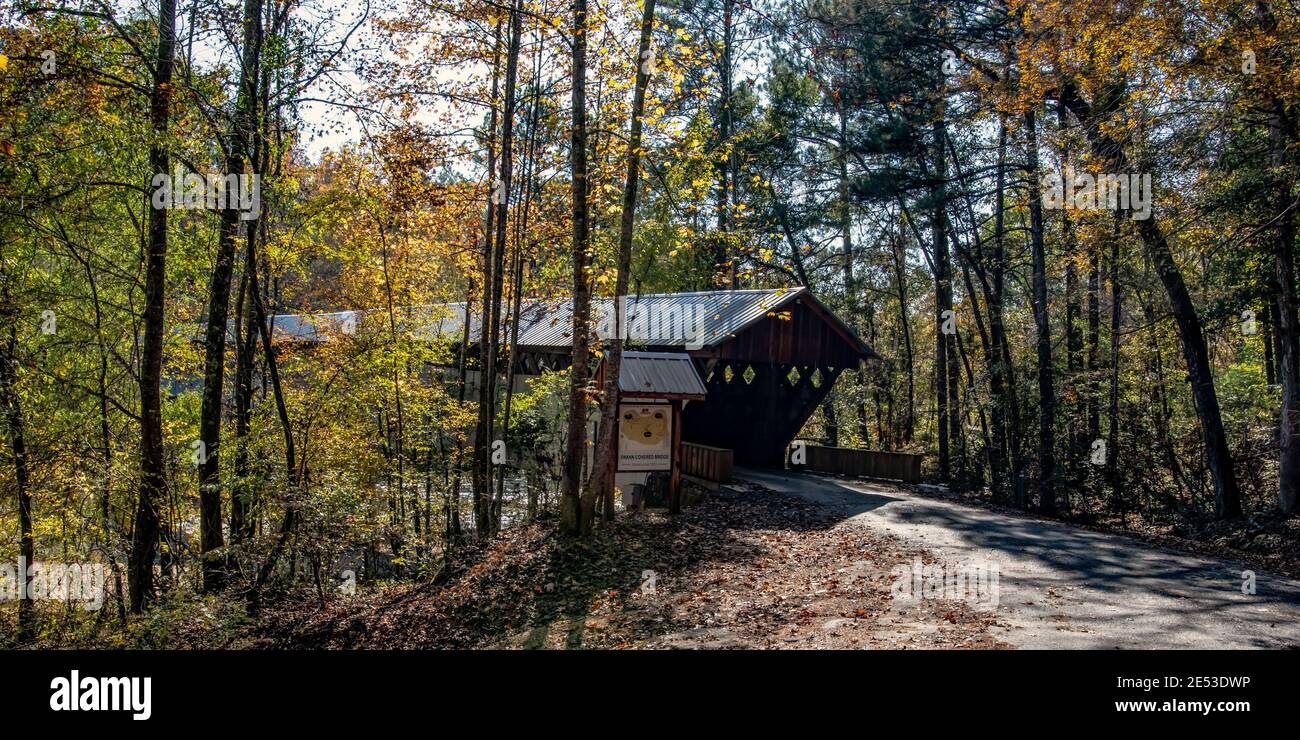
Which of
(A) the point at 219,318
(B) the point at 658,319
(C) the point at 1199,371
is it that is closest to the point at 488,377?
(A) the point at 219,318

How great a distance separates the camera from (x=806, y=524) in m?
13.8

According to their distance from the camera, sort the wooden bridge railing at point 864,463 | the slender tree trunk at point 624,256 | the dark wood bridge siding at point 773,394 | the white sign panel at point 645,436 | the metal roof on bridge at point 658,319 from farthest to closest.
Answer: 1. the dark wood bridge siding at point 773,394
2. the wooden bridge railing at point 864,463
3. the metal roof on bridge at point 658,319
4. the white sign panel at point 645,436
5. the slender tree trunk at point 624,256

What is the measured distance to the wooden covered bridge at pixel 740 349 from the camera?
19.3 m

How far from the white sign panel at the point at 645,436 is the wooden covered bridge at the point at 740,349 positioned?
5484mm

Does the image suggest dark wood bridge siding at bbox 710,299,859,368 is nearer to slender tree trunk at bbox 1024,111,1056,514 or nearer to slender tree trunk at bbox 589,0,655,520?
slender tree trunk at bbox 1024,111,1056,514

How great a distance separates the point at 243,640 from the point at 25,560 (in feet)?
9.96

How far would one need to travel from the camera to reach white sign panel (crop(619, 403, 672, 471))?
12.7 meters

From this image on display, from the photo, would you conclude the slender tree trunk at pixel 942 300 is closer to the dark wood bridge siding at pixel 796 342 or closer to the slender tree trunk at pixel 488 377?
the dark wood bridge siding at pixel 796 342

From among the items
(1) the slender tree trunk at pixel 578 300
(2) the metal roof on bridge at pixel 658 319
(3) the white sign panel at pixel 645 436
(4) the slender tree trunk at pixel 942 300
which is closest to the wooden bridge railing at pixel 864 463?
(4) the slender tree trunk at pixel 942 300

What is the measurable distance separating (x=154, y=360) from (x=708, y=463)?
1169 cm

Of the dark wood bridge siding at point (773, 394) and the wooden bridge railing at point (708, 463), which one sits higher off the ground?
the dark wood bridge siding at point (773, 394)

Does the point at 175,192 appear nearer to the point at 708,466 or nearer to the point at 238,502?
the point at 238,502

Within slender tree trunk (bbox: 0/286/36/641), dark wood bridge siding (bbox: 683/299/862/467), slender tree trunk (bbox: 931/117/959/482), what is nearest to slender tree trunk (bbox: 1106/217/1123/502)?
slender tree trunk (bbox: 931/117/959/482)

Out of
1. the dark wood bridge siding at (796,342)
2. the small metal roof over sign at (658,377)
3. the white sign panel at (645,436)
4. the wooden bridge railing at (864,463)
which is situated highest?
the dark wood bridge siding at (796,342)
